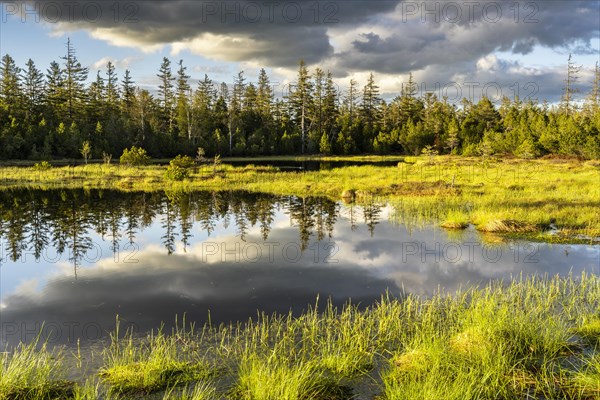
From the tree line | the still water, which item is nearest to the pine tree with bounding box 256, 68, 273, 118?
the tree line

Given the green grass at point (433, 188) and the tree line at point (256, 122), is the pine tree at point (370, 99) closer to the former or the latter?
the tree line at point (256, 122)

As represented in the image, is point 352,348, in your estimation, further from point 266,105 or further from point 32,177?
point 266,105

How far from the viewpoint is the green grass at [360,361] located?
6.74 metres

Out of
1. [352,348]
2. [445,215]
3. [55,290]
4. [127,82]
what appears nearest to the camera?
[352,348]

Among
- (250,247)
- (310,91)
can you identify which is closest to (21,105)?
(310,91)

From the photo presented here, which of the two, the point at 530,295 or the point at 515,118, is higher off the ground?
the point at 515,118

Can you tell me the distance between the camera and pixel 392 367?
25.7ft

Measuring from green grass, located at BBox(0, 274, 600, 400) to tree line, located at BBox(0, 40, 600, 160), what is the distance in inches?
1906

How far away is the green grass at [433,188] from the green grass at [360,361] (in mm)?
11301

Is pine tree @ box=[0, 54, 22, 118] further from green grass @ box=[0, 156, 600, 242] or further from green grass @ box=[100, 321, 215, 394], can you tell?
green grass @ box=[100, 321, 215, 394]

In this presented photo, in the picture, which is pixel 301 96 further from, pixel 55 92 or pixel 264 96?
pixel 55 92

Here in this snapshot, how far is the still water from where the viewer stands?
37.4ft

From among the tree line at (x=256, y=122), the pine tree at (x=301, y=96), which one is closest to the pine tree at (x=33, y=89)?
the tree line at (x=256, y=122)

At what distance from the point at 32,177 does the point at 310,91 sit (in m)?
65.3
